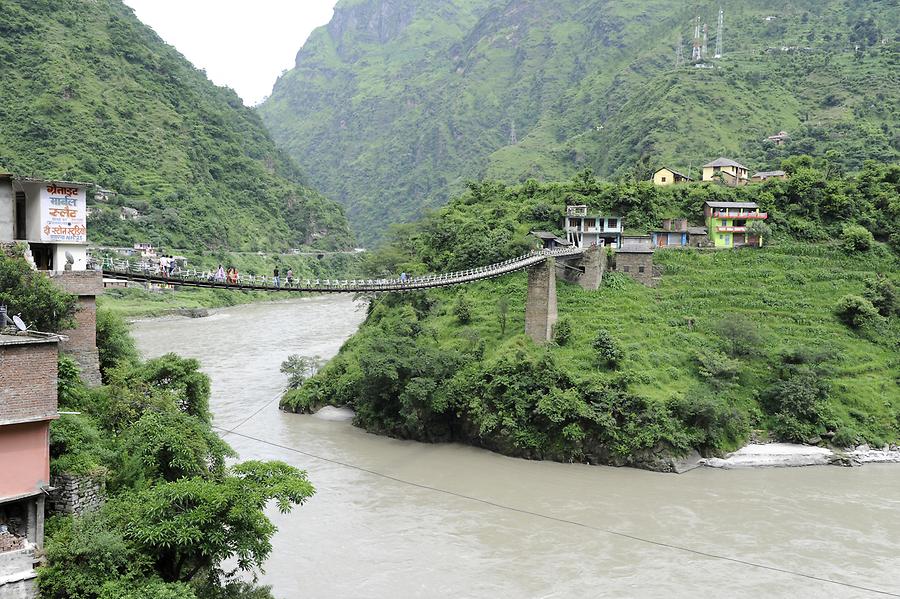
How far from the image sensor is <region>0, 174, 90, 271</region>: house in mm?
13750

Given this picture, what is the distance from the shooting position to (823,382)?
22.5 meters

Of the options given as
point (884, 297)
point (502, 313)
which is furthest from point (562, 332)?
point (884, 297)

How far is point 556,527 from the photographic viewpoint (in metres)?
16.9

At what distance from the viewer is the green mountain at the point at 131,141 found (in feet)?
189

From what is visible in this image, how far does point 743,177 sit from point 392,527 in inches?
1167

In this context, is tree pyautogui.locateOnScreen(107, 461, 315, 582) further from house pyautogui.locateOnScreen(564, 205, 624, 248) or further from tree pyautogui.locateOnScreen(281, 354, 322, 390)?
house pyautogui.locateOnScreen(564, 205, 624, 248)

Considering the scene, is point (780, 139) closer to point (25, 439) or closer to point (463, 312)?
point (463, 312)

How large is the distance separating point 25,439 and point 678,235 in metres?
26.5

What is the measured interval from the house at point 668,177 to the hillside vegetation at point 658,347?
3.75 meters

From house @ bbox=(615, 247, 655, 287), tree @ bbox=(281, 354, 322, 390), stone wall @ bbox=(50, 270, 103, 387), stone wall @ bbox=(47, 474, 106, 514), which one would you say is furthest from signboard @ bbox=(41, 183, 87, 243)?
house @ bbox=(615, 247, 655, 287)

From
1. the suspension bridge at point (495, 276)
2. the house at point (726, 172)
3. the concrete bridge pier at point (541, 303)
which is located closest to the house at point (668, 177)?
the house at point (726, 172)

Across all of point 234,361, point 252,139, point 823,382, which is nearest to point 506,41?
point 252,139

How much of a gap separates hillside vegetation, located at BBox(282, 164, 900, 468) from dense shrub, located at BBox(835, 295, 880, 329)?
0.15 ft

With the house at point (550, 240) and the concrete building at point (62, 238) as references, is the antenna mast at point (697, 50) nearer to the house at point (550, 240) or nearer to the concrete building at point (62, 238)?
the house at point (550, 240)
